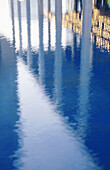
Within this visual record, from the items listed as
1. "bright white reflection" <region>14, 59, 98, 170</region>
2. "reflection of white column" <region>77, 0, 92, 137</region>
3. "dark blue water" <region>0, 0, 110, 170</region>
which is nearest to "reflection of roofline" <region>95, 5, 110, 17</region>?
"reflection of white column" <region>77, 0, 92, 137</region>

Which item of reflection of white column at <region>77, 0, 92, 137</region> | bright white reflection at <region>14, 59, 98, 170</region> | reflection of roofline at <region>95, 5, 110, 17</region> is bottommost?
Result: bright white reflection at <region>14, 59, 98, 170</region>

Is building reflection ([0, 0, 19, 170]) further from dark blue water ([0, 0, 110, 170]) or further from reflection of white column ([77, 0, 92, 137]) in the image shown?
reflection of white column ([77, 0, 92, 137])

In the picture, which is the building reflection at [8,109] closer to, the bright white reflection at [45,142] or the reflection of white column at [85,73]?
the bright white reflection at [45,142]

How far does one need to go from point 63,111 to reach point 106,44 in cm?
770

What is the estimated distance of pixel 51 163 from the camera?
167 inches

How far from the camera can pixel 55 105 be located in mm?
6473

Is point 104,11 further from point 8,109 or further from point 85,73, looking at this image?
point 8,109

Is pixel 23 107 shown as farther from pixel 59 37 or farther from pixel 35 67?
pixel 59 37

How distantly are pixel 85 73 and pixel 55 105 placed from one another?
2.81m

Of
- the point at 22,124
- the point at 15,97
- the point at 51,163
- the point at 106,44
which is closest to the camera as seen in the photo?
the point at 51,163

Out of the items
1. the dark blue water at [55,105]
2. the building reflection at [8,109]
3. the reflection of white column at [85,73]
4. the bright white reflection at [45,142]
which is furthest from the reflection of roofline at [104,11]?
the bright white reflection at [45,142]

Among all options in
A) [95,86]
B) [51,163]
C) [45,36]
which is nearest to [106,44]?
[45,36]

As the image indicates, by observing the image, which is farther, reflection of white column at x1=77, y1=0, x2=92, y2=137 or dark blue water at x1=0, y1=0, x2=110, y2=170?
reflection of white column at x1=77, y1=0, x2=92, y2=137

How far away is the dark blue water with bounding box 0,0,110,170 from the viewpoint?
14.5 ft
